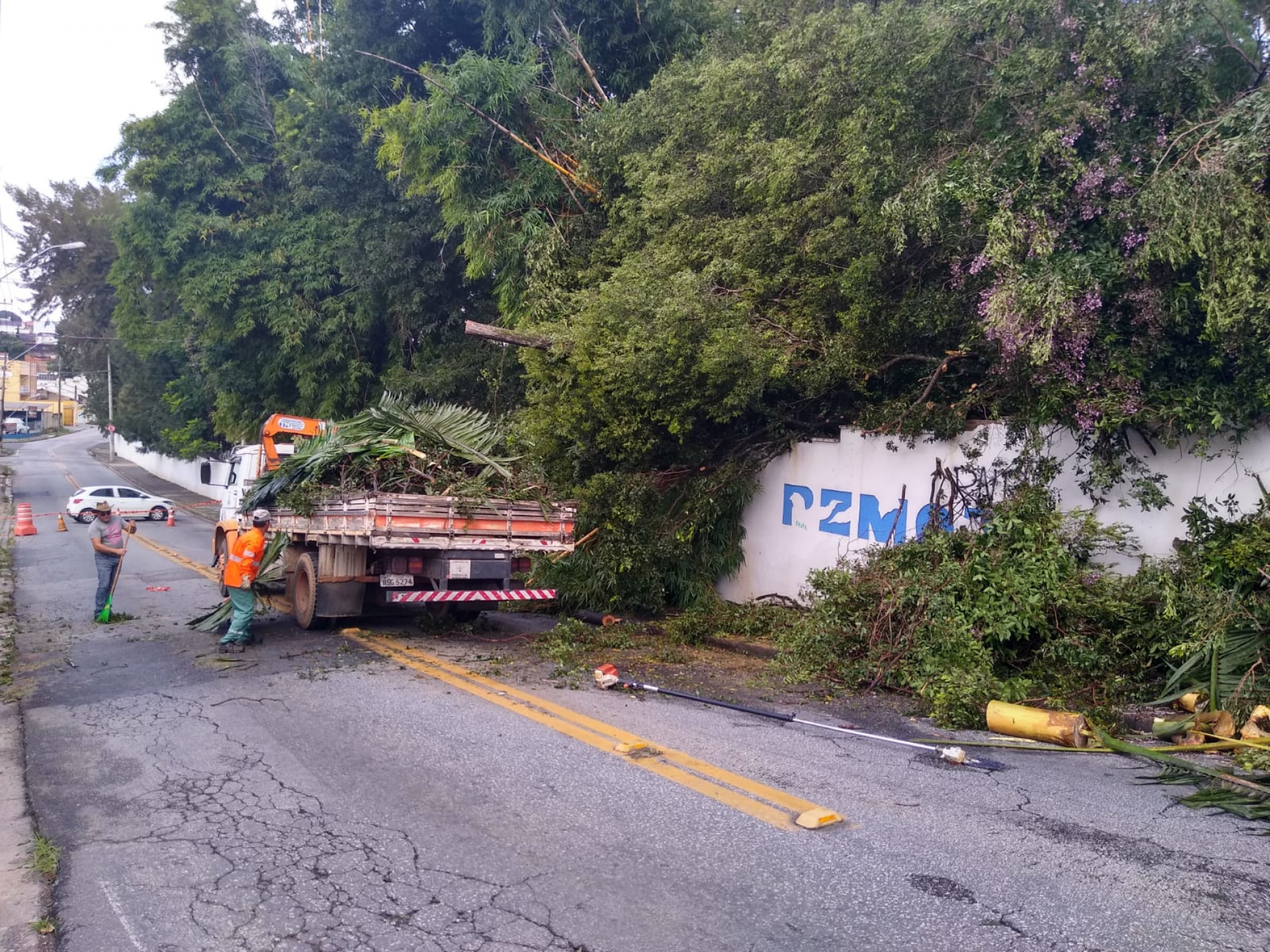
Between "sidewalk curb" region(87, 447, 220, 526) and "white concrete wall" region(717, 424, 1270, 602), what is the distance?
20.6 m

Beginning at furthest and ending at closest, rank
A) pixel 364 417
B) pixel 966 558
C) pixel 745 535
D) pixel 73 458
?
pixel 73 458 → pixel 745 535 → pixel 364 417 → pixel 966 558

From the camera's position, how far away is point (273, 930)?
3992 mm

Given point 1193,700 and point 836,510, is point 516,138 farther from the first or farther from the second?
point 1193,700

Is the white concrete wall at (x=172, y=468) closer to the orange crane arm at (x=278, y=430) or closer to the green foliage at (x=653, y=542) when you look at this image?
the orange crane arm at (x=278, y=430)

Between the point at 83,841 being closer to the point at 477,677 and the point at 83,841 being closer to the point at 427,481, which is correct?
the point at 477,677

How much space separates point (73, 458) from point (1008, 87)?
229ft

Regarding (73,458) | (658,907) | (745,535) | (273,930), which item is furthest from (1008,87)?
(73,458)

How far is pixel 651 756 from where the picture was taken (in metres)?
6.26

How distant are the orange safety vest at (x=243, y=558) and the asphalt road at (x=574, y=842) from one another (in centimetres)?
241

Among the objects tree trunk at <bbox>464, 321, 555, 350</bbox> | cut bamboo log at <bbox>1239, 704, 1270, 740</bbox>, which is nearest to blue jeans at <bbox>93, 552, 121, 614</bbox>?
tree trunk at <bbox>464, 321, 555, 350</bbox>

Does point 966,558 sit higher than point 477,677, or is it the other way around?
point 966,558

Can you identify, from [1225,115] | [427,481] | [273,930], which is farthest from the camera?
[427,481]

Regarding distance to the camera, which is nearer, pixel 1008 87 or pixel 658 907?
pixel 658 907

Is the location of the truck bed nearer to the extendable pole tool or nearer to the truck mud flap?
the truck mud flap
